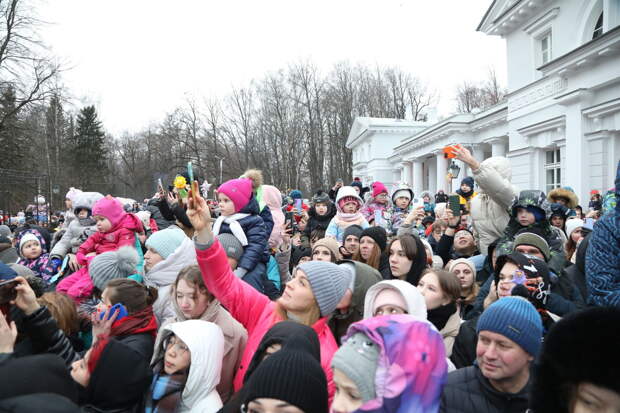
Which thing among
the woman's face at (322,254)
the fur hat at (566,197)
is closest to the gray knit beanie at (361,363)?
the woman's face at (322,254)

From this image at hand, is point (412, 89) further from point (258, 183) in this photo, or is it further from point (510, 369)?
point (510, 369)

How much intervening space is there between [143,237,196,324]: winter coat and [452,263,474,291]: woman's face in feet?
8.18

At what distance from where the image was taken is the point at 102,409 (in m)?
2.28

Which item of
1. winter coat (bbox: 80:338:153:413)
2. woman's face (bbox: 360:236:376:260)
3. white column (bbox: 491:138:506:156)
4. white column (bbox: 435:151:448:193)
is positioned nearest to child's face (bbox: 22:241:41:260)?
winter coat (bbox: 80:338:153:413)

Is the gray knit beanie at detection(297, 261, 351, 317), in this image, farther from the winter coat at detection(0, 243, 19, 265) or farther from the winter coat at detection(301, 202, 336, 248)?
the winter coat at detection(0, 243, 19, 265)

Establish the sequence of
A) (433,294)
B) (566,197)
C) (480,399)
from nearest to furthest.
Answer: (480,399) → (433,294) → (566,197)

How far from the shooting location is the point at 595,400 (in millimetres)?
1374

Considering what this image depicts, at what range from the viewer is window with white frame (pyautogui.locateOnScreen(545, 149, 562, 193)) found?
15445mm

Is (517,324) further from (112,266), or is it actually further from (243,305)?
(112,266)

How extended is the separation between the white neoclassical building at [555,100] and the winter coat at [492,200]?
9902 millimetres

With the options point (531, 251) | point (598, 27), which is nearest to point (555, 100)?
point (598, 27)

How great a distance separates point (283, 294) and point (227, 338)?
54 cm

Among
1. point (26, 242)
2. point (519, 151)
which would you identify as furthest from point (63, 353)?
point (519, 151)

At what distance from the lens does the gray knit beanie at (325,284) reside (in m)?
2.66
